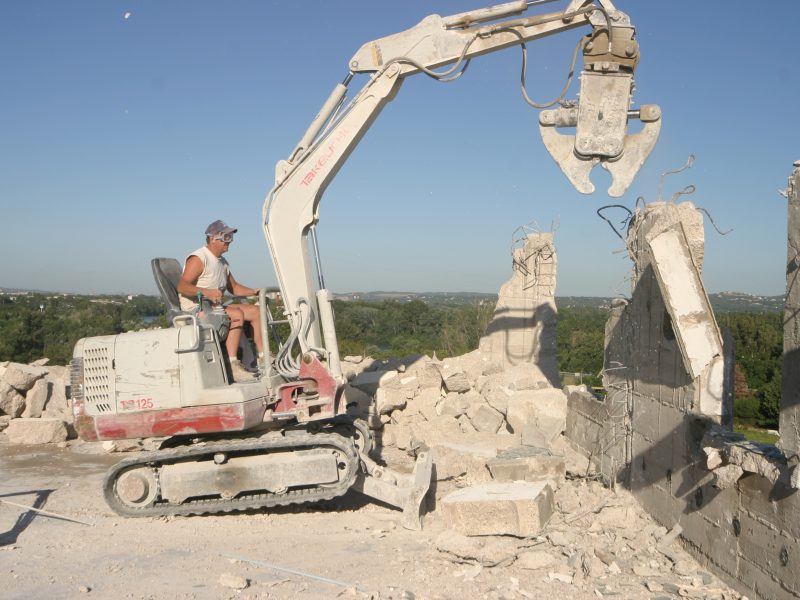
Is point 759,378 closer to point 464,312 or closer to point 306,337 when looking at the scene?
point 464,312

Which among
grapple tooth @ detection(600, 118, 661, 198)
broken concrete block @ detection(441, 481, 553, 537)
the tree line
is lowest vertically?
the tree line

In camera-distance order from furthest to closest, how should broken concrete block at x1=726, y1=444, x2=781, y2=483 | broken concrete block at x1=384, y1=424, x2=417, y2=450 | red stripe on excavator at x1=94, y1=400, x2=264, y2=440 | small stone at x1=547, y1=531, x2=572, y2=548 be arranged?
broken concrete block at x1=384, y1=424, x2=417, y2=450 < red stripe on excavator at x1=94, y1=400, x2=264, y2=440 < small stone at x1=547, y1=531, x2=572, y2=548 < broken concrete block at x1=726, y1=444, x2=781, y2=483

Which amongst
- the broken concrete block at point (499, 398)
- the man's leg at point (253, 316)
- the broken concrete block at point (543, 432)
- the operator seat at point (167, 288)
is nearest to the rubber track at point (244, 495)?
the man's leg at point (253, 316)

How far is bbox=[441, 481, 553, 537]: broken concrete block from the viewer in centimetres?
514

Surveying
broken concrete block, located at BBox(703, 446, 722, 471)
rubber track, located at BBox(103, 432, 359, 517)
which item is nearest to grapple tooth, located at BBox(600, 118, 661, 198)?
broken concrete block, located at BBox(703, 446, 722, 471)

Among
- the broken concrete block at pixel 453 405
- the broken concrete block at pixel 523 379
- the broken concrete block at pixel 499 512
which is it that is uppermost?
the broken concrete block at pixel 523 379

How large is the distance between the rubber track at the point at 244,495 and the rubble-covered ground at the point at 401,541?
0.10 m

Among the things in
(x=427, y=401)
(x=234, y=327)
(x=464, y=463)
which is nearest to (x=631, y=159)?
(x=464, y=463)

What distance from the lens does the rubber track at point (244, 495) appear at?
5668 millimetres

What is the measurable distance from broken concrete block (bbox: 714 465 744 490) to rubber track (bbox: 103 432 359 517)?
2.68 meters

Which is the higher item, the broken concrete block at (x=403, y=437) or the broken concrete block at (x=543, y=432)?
the broken concrete block at (x=543, y=432)

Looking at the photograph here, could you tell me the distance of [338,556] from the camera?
490cm

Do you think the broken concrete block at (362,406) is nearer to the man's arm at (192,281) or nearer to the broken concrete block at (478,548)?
the man's arm at (192,281)

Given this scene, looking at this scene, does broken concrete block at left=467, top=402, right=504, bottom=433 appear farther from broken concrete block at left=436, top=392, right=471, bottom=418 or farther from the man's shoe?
the man's shoe
